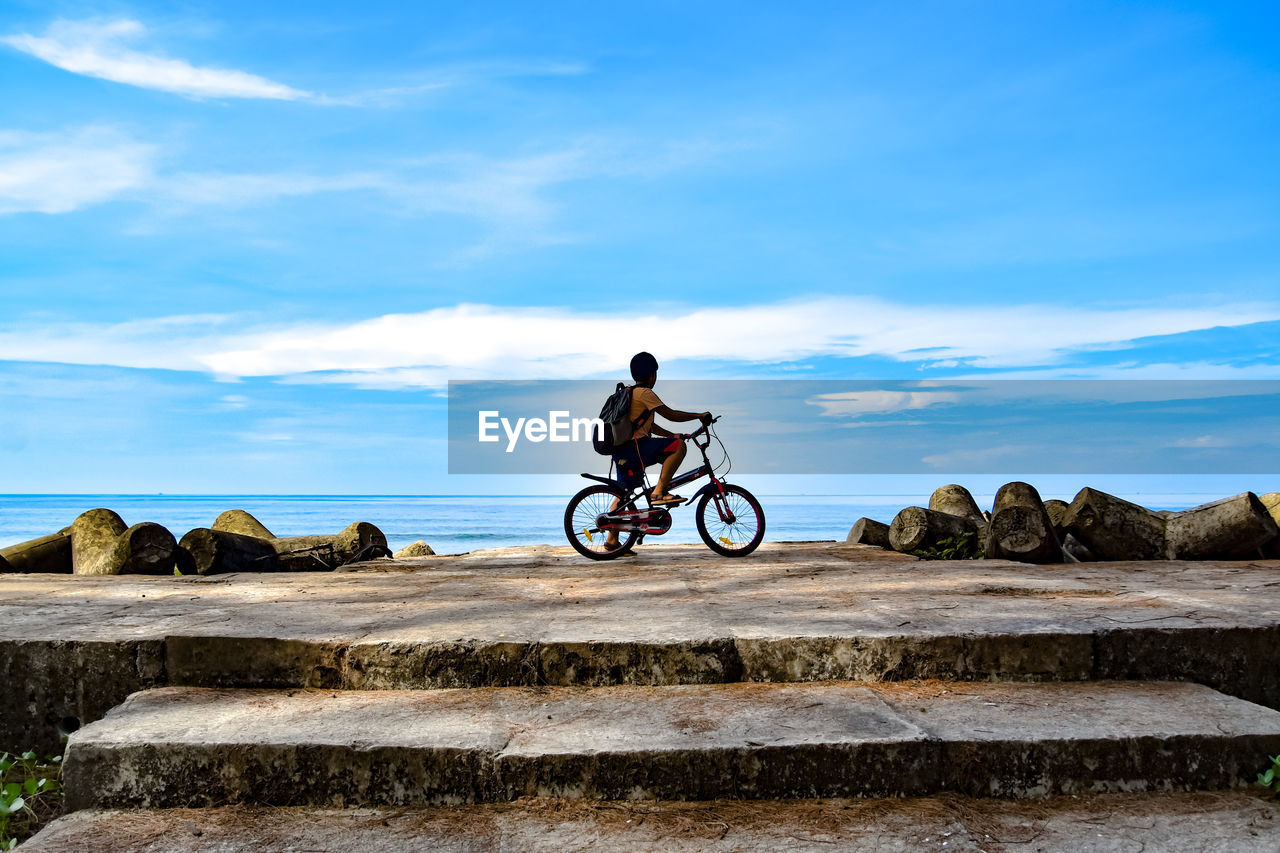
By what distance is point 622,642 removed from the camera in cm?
287

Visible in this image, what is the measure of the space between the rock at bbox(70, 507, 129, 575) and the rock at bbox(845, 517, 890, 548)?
20.8 feet

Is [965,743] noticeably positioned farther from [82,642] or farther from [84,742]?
[82,642]

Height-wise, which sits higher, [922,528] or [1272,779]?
[922,528]

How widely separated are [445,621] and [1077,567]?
431 centimetres

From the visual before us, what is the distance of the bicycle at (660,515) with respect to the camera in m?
6.52

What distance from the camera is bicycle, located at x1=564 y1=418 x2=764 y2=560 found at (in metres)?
6.52

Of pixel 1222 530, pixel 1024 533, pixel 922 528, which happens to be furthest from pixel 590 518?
pixel 1222 530

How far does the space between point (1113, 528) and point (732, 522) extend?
9.30ft

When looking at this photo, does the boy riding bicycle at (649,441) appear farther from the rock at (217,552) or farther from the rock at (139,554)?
the rock at (139,554)

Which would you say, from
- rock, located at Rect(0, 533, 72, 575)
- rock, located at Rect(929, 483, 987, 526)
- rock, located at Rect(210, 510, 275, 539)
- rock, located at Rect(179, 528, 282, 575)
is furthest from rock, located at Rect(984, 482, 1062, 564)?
rock, located at Rect(0, 533, 72, 575)

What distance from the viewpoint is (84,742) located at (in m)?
2.34

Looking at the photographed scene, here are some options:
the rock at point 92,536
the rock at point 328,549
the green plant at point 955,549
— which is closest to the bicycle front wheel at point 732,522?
the green plant at point 955,549

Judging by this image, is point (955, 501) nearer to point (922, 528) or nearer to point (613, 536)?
point (922, 528)

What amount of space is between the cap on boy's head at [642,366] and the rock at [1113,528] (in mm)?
3354
